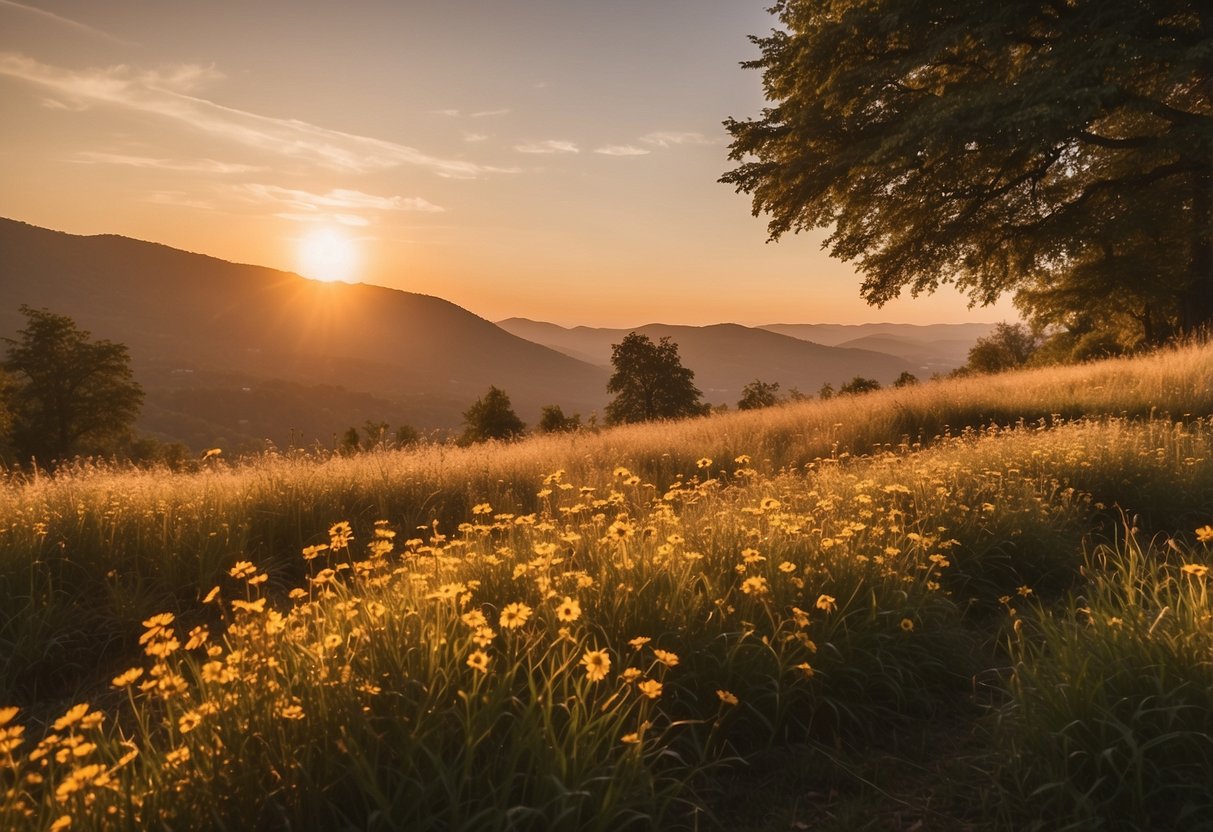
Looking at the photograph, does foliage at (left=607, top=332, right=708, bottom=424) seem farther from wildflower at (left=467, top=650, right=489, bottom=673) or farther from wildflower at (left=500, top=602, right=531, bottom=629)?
wildflower at (left=467, top=650, right=489, bottom=673)

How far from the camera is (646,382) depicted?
1820 inches

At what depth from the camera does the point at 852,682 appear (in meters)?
3.14

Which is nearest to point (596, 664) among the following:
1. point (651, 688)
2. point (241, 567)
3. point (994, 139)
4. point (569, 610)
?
point (651, 688)

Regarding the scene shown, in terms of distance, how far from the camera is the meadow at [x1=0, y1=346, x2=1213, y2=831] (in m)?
2.12

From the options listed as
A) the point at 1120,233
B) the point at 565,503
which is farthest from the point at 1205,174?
the point at 565,503

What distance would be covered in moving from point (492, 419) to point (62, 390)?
25202 millimetres

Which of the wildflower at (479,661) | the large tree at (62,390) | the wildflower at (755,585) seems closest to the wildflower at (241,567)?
the wildflower at (479,661)

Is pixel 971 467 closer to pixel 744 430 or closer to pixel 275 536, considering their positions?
pixel 744 430

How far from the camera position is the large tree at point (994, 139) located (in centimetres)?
1298

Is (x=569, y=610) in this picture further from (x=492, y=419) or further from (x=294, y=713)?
(x=492, y=419)

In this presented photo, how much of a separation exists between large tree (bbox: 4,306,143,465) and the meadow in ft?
139

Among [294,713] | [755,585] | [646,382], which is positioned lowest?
[294,713]

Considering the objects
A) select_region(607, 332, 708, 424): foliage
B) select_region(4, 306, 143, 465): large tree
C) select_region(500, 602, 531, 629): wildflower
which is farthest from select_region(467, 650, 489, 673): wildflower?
select_region(4, 306, 143, 465): large tree

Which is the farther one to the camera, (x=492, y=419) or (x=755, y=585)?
(x=492, y=419)
